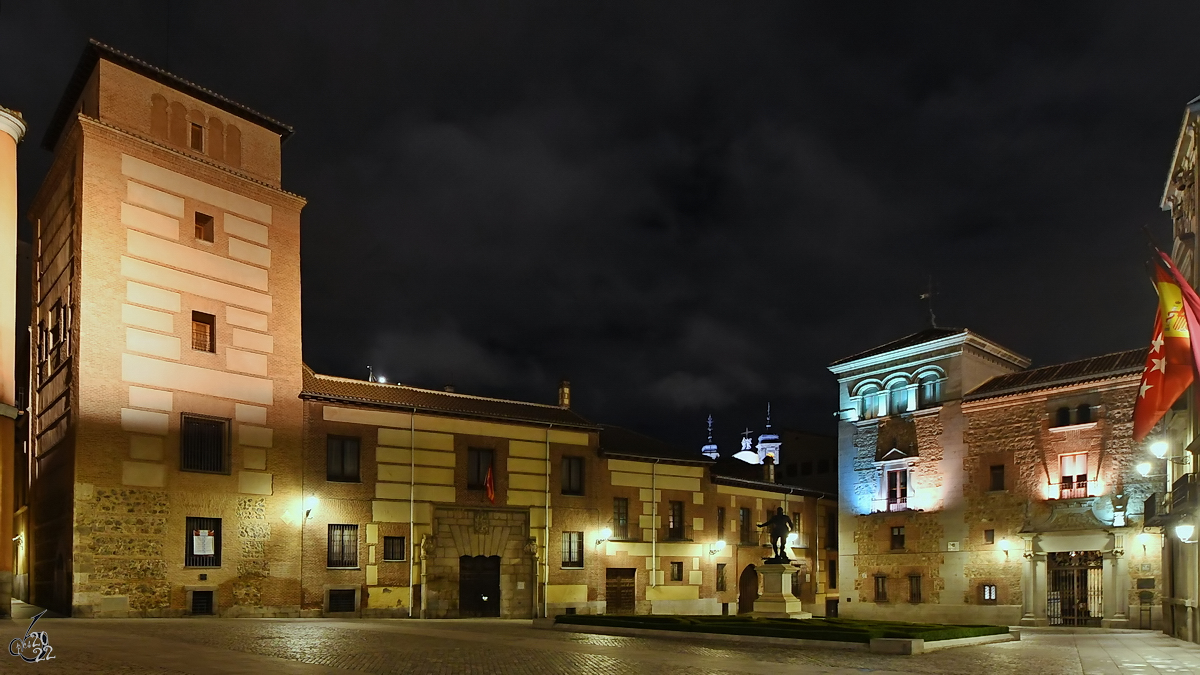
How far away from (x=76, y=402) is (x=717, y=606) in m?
27.9

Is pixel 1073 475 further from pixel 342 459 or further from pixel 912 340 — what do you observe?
pixel 342 459

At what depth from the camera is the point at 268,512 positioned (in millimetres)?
31875

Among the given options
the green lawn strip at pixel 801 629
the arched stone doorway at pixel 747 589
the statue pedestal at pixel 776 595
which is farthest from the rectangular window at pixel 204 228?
the arched stone doorway at pixel 747 589

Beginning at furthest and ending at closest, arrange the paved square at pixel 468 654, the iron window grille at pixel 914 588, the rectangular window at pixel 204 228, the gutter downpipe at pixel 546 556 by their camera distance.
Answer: the iron window grille at pixel 914 588
the gutter downpipe at pixel 546 556
the rectangular window at pixel 204 228
the paved square at pixel 468 654

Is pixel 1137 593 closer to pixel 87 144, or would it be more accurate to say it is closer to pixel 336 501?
pixel 336 501

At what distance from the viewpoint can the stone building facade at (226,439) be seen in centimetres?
2852

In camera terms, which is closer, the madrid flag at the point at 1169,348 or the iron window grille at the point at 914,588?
the madrid flag at the point at 1169,348

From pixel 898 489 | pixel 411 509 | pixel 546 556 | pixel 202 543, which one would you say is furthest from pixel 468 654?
pixel 898 489

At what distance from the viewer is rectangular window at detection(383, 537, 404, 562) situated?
34.8 m

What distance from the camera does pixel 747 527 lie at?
46.8m

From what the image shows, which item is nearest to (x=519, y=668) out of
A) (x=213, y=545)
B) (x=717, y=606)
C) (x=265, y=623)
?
(x=265, y=623)

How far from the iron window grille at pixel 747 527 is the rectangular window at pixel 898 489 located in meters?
6.38

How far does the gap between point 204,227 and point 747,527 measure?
27.8 metres

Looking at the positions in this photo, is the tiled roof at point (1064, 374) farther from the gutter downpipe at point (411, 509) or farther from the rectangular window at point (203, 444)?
the rectangular window at point (203, 444)
